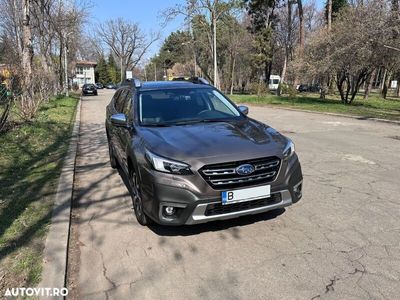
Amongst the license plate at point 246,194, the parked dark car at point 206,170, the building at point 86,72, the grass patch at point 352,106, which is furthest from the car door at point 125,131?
the building at point 86,72

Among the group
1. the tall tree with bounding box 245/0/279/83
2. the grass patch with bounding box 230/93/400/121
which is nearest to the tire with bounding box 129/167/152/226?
the grass patch with bounding box 230/93/400/121

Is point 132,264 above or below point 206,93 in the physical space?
below

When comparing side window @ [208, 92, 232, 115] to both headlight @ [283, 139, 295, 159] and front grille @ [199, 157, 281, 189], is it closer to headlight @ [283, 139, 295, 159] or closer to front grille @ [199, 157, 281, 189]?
headlight @ [283, 139, 295, 159]

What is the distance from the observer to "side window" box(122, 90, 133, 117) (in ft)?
18.5

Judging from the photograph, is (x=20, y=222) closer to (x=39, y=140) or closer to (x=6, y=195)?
(x=6, y=195)

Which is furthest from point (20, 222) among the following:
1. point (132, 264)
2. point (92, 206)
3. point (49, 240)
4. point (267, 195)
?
point (267, 195)

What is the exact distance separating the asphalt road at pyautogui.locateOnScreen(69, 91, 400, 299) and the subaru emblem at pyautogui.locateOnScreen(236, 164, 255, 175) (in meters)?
0.79

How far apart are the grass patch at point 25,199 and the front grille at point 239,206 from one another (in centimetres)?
170

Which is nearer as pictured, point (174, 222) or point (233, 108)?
point (174, 222)

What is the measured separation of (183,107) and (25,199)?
8.36ft

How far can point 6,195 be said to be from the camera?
5.57 m

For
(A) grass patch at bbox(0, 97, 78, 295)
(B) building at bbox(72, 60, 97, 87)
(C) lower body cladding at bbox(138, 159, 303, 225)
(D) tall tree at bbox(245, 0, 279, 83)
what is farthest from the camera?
(B) building at bbox(72, 60, 97, 87)

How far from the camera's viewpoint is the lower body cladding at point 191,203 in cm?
381

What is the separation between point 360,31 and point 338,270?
20.2 meters
